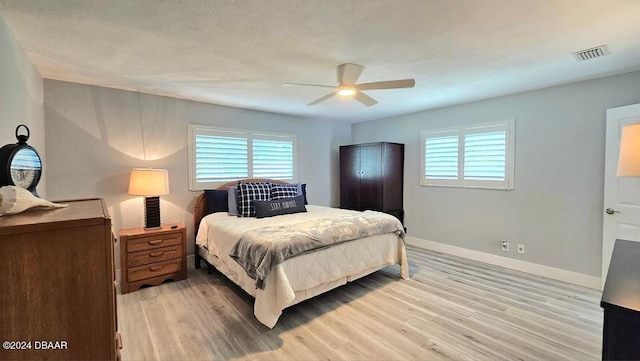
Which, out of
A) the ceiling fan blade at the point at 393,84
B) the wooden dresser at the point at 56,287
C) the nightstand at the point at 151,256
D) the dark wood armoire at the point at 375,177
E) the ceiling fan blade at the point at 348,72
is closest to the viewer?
the wooden dresser at the point at 56,287

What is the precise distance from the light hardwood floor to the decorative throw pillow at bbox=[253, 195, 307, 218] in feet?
3.14

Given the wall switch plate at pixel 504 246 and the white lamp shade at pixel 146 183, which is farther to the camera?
the wall switch plate at pixel 504 246

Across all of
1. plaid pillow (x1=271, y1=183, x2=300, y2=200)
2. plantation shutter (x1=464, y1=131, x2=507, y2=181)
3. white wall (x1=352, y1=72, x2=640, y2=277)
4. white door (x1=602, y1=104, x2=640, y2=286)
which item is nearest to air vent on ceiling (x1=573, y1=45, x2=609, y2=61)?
white door (x1=602, y1=104, x2=640, y2=286)

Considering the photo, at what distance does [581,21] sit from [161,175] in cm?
413

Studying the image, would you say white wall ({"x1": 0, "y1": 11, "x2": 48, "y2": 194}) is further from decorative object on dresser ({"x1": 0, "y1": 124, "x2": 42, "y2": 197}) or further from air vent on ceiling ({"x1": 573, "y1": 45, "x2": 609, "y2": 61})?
air vent on ceiling ({"x1": 573, "y1": 45, "x2": 609, "y2": 61})

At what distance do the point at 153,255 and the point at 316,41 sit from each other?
2922 millimetres

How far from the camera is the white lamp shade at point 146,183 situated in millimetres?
3277

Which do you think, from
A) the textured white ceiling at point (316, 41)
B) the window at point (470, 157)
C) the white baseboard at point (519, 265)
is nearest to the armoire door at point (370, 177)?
the window at point (470, 157)

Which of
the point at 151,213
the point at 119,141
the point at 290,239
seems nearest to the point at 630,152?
the point at 290,239

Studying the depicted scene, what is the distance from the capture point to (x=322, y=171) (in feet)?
18.5

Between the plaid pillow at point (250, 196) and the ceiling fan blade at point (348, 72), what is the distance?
1.92 metres

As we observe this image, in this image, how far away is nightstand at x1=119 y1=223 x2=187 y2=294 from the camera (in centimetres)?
310

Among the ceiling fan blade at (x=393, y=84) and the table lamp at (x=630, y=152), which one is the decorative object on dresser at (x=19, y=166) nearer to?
the ceiling fan blade at (x=393, y=84)

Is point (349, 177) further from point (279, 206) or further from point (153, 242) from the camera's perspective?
point (153, 242)
